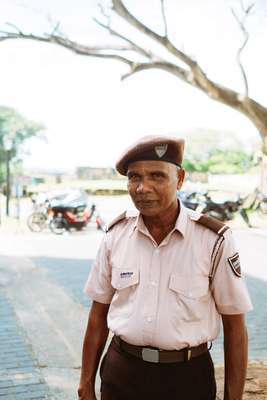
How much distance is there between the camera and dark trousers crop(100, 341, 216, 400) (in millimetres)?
1687

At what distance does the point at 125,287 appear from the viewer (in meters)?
1.75

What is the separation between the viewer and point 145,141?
1.77 meters

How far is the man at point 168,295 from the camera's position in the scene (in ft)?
5.51

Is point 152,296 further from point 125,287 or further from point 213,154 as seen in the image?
point 213,154

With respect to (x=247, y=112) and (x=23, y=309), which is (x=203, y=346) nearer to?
(x=23, y=309)

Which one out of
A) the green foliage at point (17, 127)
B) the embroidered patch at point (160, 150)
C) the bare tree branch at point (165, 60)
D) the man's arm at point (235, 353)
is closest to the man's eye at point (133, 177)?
the embroidered patch at point (160, 150)

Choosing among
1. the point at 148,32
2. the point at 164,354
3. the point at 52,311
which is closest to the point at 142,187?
the point at 164,354

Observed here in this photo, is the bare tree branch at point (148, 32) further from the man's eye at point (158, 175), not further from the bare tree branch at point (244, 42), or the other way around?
the man's eye at point (158, 175)

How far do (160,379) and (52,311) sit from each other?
14.0 feet

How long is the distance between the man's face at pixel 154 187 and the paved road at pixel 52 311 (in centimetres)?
217

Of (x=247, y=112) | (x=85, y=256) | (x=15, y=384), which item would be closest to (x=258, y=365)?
(x=15, y=384)

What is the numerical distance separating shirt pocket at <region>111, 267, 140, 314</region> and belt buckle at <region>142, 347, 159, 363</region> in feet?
0.44

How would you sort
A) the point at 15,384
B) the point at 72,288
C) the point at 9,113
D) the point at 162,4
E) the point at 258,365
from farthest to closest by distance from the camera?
the point at 9,113 < the point at 162,4 < the point at 72,288 < the point at 258,365 < the point at 15,384

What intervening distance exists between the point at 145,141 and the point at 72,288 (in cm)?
575
